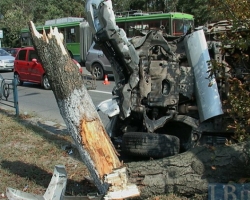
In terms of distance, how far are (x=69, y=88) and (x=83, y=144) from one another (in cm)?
62

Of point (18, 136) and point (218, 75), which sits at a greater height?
point (218, 75)

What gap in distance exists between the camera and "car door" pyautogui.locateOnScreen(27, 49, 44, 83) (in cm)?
1600

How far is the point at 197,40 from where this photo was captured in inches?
237

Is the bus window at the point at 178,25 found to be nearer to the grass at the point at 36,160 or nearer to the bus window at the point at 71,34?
the bus window at the point at 71,34

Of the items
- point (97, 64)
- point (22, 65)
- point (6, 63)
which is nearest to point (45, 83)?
point (22, 65)

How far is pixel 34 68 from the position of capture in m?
16.2

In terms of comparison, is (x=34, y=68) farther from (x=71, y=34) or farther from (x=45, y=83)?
(x=71, y=34)

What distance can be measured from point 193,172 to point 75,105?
1.44 metres

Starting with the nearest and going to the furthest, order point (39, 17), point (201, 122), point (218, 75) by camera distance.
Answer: point (218, 75) < point (201, 122) < point (39, 17)

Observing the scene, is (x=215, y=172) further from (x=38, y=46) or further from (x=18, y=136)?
(x=18, y=136)

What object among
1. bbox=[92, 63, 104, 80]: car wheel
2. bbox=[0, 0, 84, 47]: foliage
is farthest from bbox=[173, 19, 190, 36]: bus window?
bbox=[0, 0, 84, 47]: foliage

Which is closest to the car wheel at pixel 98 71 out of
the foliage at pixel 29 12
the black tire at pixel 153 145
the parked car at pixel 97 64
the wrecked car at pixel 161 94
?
the parked car at pixel 97 64

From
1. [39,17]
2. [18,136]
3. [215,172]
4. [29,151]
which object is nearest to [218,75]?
[215,172]

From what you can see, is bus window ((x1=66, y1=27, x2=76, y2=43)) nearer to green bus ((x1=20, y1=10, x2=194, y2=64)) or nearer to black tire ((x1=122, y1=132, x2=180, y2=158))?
green bus ((x1=20, y1=10, x2=194, y2=64))
